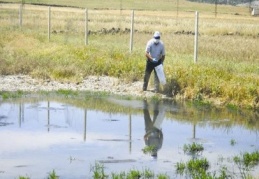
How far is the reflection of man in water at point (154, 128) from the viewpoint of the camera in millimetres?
12938

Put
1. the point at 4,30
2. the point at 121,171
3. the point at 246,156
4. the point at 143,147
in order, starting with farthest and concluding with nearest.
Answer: the point at 4,30, the point at 143,147, the point at 246,156, the point at 121,171

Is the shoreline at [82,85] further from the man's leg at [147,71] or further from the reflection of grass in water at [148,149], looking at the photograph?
the reflection of grass in water at [148,149]

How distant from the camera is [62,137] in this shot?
13.4 m

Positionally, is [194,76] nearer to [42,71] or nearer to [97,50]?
[42,71]

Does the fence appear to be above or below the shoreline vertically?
above

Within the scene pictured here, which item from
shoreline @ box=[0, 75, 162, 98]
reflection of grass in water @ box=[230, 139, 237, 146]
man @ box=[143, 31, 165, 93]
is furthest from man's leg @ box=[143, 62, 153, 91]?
reflection of grass in water @ box=[230, 139, 237, 146]

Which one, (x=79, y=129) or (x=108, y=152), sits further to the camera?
(x=79, y=129)

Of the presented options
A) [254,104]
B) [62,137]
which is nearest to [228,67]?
[254,104]

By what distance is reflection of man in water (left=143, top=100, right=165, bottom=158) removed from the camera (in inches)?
509

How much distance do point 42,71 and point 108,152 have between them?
418 inches

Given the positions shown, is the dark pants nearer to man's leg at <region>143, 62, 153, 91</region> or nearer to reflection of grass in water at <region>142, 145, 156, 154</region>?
man's leg at <region>143, 62, 153, 91</region>

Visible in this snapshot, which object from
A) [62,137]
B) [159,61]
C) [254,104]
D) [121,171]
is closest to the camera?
[121,171]

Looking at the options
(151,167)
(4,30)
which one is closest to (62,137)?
(151,167)

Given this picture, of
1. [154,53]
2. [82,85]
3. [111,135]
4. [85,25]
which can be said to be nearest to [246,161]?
[111,135]
